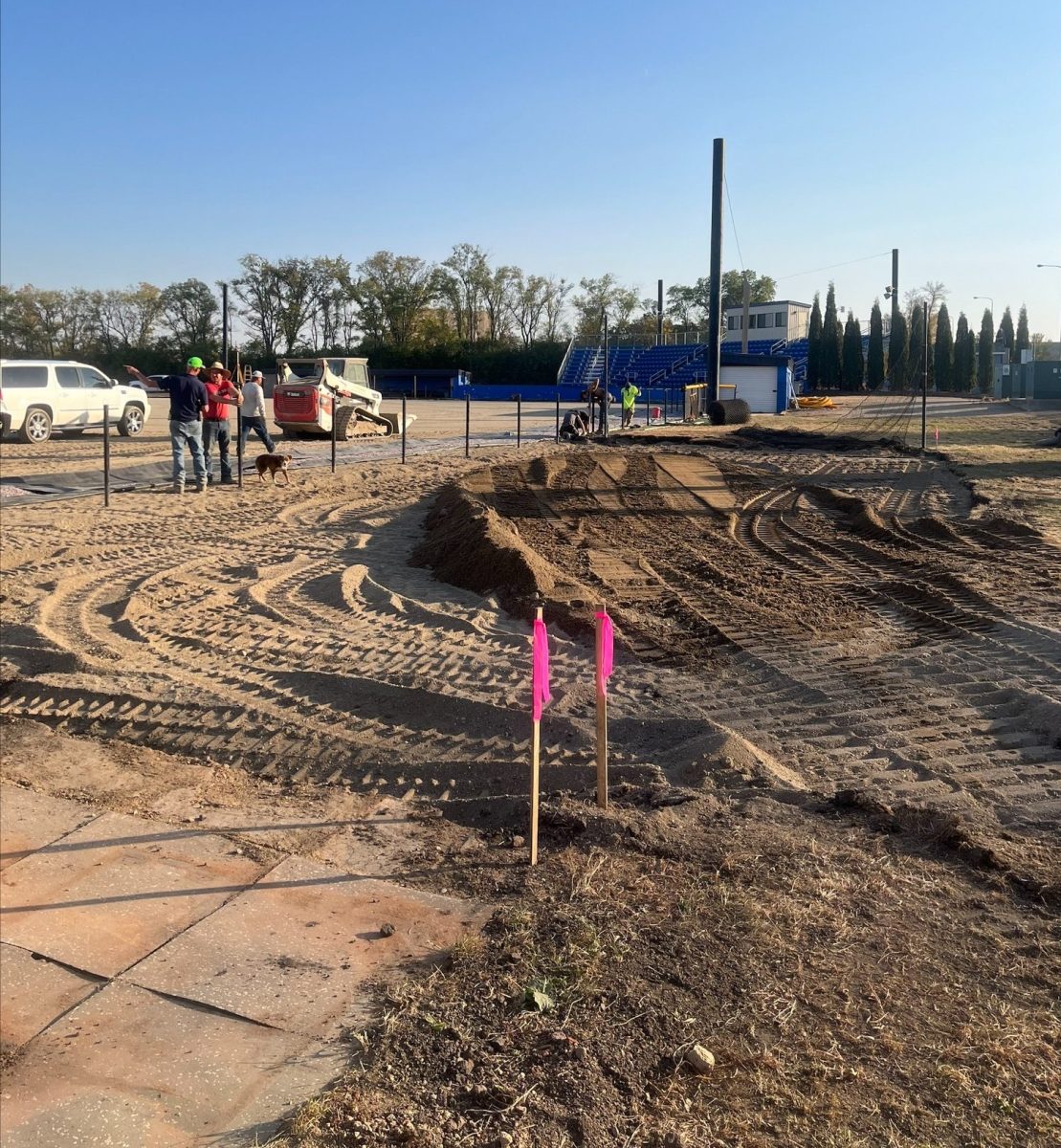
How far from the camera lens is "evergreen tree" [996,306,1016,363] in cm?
8138

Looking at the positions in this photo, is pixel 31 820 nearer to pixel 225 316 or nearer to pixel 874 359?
pixel 225 316

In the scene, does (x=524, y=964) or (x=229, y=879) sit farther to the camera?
(x=229, y=879)

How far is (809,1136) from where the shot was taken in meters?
2.66

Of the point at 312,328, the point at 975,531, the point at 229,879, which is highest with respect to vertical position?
the point at 312,328

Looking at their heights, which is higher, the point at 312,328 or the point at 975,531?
the point at 312,328

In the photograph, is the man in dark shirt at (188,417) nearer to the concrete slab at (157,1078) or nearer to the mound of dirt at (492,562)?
the mound of dirt at (492,562)

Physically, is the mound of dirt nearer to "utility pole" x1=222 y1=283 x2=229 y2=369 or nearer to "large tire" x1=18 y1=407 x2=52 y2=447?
"utility pole" x1=222 y1=283 x2=229 y2=369

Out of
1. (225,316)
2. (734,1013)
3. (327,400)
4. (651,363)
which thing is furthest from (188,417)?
(651,363)

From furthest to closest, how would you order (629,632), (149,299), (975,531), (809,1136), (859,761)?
1. (149,299)
2. (975,531)
3. (629,632)
4. (859,761)
5. (809,1136)

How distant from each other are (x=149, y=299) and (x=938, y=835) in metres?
83.5

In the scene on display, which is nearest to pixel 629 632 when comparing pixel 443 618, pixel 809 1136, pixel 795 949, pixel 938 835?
pixel 443 618

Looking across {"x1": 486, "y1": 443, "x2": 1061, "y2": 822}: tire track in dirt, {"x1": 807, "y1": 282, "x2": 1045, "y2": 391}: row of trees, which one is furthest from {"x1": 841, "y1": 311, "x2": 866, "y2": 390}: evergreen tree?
{"x1": 486, "y1": 443, "x2": 1061, "y2": 822}: tire track in dirt

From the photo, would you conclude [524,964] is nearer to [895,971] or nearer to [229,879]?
[895,971]

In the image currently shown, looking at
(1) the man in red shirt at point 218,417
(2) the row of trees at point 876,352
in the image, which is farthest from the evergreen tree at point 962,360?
(1) the man in red shirt at point 218,417
